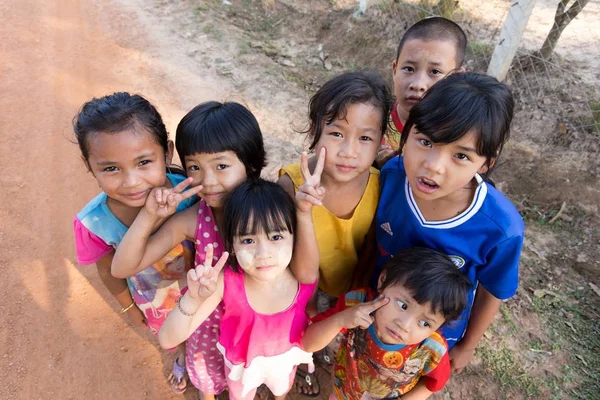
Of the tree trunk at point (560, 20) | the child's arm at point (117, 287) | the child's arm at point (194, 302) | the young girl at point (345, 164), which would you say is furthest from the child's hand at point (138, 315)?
the tree trunk at point (560, 20)

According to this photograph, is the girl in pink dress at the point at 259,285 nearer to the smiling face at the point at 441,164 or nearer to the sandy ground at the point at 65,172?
A: the smiling face at the point at 441,164

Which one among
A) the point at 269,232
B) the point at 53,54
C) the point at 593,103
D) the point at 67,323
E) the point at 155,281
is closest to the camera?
the point at 269,232

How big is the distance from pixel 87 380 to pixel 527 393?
280cm

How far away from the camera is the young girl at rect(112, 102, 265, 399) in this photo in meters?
1.69

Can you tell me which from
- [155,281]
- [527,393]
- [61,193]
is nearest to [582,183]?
[527,393]

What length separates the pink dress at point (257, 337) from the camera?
1.75 meters

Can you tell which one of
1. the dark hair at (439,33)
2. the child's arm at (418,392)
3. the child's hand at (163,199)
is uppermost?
the dark hair at (439,33)

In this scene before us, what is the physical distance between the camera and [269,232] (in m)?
1.61

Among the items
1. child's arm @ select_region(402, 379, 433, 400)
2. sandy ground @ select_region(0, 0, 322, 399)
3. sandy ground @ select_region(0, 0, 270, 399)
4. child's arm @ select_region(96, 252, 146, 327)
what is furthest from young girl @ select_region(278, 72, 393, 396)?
sandy ground @ select_region(0, 0, 270, 399)

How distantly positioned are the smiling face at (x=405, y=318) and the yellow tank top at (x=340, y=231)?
355 mm

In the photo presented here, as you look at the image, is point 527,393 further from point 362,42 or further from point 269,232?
point 362,42

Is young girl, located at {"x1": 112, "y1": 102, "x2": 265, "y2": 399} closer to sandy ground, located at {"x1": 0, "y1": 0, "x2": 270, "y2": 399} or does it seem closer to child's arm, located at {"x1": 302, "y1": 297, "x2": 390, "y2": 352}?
child's arm, located at {"x1": 302, "y1": 297, "x2": 390, "y2": 352}

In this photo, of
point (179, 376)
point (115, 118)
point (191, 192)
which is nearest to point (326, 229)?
point (191, 192)

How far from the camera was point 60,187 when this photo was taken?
3.79 metres
